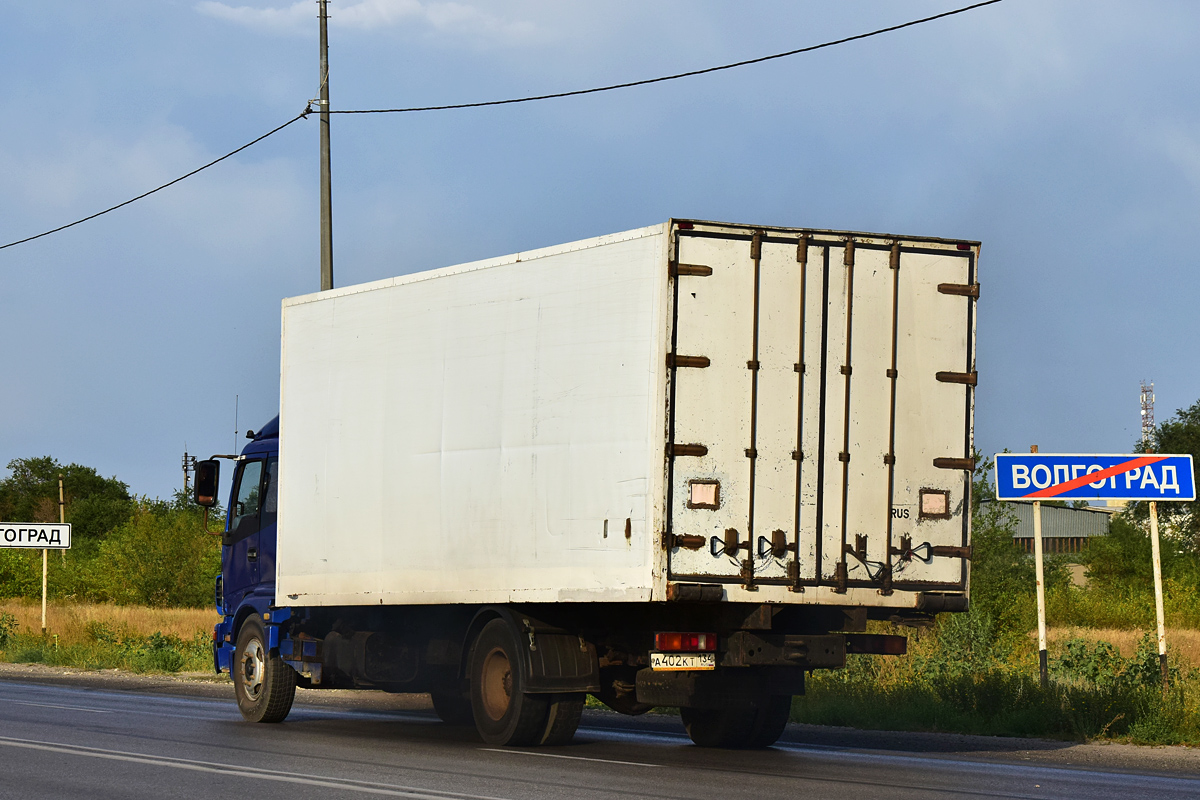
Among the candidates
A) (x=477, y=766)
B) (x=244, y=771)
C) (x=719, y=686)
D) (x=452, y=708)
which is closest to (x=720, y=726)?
(x=719, y=686)

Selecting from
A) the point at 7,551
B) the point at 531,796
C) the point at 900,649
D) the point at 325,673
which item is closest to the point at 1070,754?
the point at 900,649

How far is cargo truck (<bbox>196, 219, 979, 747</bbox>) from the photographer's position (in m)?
11.2

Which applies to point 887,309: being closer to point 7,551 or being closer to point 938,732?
point 938,732

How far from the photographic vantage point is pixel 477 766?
11.0 metres

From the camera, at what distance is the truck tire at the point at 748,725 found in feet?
43.2

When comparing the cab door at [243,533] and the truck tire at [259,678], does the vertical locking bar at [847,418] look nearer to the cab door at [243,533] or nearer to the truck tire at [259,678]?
the truck tire at [259,678]

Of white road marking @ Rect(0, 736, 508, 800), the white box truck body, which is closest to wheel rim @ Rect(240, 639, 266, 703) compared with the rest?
white road marking @ Rect(0, 736, 508, 800)

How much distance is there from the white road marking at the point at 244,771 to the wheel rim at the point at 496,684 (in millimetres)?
2452

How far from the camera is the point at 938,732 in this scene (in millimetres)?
15219

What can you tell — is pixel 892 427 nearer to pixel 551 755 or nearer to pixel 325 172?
pixel 551 755

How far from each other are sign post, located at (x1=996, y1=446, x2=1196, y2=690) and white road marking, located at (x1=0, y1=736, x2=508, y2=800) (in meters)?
8.80

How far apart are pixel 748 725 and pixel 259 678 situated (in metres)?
5.34

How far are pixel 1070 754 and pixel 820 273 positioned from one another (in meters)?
4.74

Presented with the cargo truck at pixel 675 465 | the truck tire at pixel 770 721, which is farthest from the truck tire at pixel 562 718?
the truck tire at pixel 770 721
